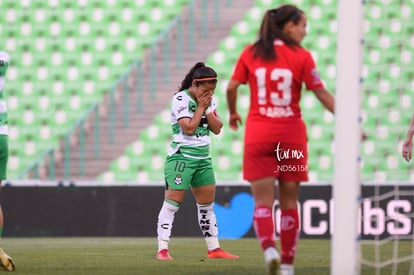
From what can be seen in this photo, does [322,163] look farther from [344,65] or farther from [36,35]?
[344,65]

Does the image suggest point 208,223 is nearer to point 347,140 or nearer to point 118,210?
point 347,140

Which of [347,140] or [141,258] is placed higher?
[347,140]

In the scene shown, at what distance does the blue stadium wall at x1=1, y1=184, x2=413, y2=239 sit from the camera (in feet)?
41.9

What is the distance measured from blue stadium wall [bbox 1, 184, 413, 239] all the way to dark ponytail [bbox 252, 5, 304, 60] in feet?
23.0

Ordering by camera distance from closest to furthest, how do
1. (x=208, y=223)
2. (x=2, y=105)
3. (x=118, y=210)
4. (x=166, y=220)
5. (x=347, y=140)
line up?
(x=347, y=140) < (x=2, y=105) < (x=166, y=220) < (x=208, y=223) < (x=118, y=210)

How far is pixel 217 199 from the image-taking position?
42.7 feet

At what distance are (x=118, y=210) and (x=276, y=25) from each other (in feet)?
25.3

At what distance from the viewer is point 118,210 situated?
1325 cm

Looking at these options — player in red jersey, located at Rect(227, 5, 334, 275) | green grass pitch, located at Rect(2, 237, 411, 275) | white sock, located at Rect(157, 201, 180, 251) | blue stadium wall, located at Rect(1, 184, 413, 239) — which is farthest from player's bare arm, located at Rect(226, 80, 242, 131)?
blue stadium wall, located at Rect(1, 184, 413, 239)

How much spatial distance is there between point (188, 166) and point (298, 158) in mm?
2675

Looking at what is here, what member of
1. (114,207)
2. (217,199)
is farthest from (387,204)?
(114,207)

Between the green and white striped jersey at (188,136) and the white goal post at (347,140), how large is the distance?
277cm

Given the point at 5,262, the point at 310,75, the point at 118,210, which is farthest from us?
the point at 118,210

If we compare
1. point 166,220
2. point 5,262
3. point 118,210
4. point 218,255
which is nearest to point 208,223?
point 218,255
